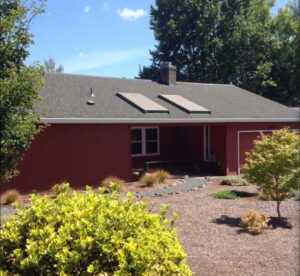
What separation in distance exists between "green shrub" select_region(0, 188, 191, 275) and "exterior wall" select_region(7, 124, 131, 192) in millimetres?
11130

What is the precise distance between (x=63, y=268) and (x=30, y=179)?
12.0 meters

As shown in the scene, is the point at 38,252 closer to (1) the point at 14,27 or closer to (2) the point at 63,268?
(2) the point at 63,268

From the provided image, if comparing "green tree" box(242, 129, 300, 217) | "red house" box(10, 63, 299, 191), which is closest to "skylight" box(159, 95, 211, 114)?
"red house" box(10, 63, 299, 191)

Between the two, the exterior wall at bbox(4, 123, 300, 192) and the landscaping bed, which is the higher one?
the exterior wall at bbox(4, 123, 300, 192)

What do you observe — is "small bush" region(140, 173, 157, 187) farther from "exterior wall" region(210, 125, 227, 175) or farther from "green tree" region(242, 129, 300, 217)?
"green tree" region(242, 129, 300, 217)

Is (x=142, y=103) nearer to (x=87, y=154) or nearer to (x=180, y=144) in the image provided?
(x=87, y=154)

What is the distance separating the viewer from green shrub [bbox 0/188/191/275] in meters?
4.16

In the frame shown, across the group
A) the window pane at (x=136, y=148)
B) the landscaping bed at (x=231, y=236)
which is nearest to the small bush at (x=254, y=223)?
the landscaping bed at (x=231, y=236)

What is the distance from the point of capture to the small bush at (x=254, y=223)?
977cm

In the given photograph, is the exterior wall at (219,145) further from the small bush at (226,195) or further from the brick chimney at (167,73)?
the small bush at (226,195)

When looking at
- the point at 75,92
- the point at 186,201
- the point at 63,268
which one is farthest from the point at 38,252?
the point at 75,92

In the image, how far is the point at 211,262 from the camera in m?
7.52

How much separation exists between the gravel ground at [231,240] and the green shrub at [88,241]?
1597 mm

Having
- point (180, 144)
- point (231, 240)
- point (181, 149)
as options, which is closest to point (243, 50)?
point (180, 144)
